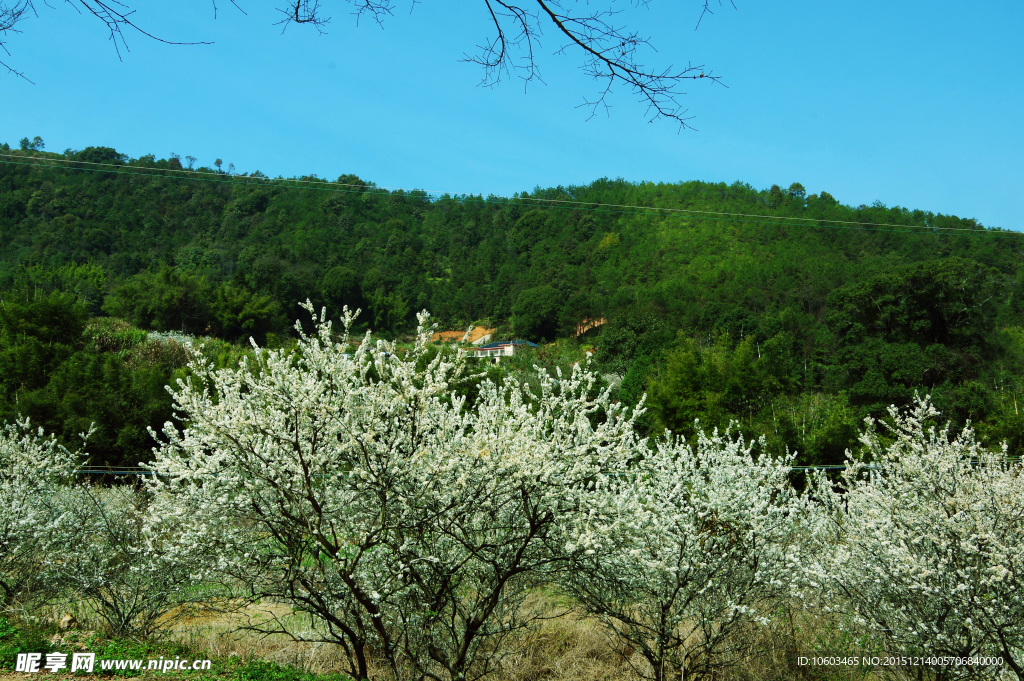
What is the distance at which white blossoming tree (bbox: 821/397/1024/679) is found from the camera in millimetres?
5117

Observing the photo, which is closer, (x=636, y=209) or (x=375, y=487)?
(x=375, y=487)

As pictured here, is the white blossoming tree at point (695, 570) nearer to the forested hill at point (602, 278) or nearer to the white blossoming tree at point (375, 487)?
the white blossoming tree at point (375, 487)

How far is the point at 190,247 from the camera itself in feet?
228

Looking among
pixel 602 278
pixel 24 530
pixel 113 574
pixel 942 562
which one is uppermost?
pixel 602 278

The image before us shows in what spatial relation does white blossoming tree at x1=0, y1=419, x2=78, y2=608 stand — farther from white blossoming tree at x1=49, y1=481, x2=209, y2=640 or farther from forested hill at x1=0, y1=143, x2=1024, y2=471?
forested hill at x1=0, y1=143, x2=1024, y2=471

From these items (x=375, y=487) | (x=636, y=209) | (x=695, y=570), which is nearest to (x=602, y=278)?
(x=636, y=209)

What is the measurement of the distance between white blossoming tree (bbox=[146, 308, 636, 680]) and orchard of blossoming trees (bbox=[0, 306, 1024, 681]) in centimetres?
2

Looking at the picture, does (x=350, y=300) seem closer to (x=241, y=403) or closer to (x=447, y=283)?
(x=447, y=283)

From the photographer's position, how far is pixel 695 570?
5645mm

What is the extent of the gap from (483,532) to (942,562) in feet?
11.5

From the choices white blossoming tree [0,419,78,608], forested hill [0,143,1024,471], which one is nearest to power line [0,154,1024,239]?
forested hill [0,143,1024,471]

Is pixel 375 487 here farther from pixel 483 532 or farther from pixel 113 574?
pixel 113 574

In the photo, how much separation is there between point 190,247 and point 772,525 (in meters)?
73.2

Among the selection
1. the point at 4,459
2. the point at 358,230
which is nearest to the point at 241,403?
the point at 4,459
